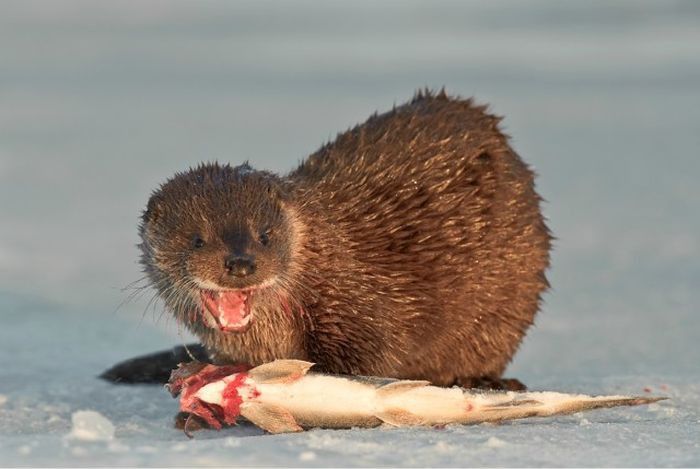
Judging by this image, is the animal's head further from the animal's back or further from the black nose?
the animal's back

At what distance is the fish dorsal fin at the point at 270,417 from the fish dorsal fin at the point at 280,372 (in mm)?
72

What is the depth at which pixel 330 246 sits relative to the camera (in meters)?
4.14

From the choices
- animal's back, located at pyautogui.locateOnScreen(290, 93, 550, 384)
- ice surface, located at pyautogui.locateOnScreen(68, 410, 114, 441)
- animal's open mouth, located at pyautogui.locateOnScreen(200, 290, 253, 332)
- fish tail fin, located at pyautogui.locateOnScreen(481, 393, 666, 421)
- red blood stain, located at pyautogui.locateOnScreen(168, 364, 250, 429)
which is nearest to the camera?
ice surface, located at pyautogui.locateOnScreen(68, 410, 114, 441)

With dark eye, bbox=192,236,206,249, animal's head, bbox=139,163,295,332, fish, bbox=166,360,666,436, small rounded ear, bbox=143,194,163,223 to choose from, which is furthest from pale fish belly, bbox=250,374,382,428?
small rounded ear, bbox=143,194,163,223

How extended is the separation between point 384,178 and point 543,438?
1.33m

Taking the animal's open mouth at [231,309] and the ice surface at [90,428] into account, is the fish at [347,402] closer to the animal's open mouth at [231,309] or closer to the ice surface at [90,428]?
the animal's open mouth at [231,309]

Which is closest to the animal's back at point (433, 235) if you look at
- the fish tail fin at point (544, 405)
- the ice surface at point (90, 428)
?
the fish tail fin at point (544, 405)

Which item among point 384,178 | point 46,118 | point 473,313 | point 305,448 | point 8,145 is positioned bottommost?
point 305,448

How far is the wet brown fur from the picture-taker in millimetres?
4004

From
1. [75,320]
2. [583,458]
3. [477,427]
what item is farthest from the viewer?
[75,320]

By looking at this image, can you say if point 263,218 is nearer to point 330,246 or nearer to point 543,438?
point 330,246

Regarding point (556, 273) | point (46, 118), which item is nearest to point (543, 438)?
Result: point (556, 273)

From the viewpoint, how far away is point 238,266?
12.0 feet

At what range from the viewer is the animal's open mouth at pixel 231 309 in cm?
392
